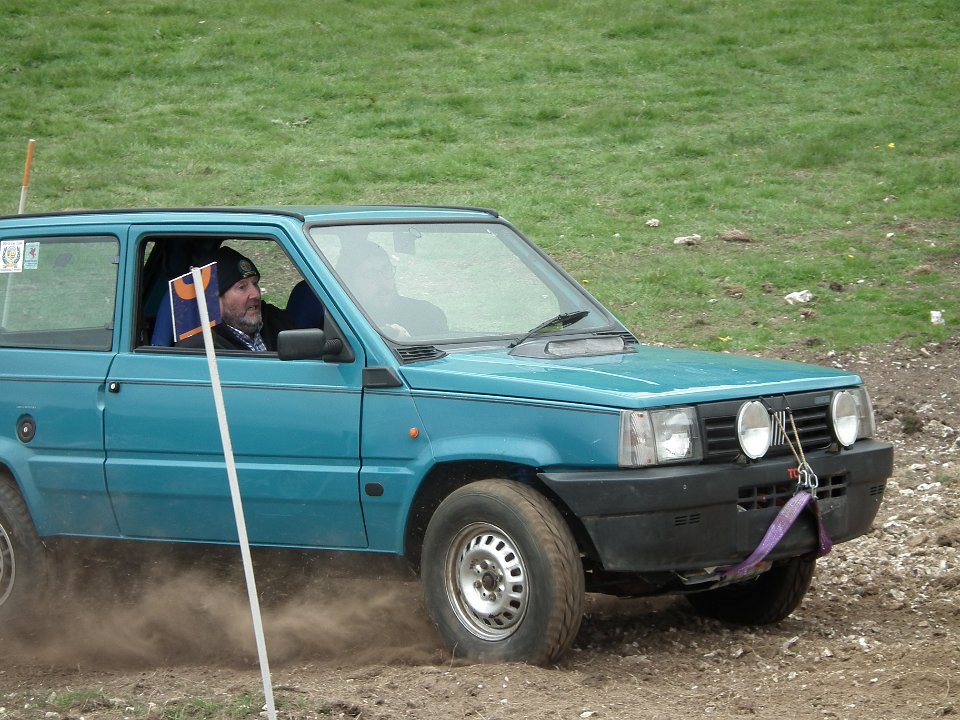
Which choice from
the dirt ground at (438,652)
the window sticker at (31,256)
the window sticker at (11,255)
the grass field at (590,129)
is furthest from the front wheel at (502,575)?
the grass field at (590,129)

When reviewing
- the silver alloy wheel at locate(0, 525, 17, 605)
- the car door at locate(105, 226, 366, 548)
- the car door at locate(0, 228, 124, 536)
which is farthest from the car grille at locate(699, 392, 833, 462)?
the silver alloy wheel at locate(0, 525, 17, 605)

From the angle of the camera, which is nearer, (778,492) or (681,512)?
(681,512)

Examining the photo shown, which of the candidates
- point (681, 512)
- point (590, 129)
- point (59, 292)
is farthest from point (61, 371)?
point (590, 129)

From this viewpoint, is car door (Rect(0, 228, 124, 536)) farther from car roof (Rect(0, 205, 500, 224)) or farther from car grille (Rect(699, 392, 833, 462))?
car grille (Rect(699, 392, 833, 462))

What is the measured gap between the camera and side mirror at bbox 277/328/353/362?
5.50 meters

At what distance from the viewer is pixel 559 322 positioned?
20.7ft

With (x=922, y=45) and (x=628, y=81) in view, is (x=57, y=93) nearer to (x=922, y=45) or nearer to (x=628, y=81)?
(x=628, y=81)

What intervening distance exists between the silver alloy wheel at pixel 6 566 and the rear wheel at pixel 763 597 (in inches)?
126

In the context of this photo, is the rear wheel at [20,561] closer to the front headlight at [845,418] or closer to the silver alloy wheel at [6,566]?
the silver alloy wheel at [6,566]

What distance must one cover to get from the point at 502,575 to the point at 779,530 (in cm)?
107

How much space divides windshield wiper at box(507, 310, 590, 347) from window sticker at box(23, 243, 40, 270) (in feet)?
8.14

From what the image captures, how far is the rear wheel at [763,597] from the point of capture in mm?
6059

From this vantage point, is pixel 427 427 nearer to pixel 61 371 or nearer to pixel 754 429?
pixel 754 429

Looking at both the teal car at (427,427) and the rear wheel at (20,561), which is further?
the rear wheel at (20,561)
